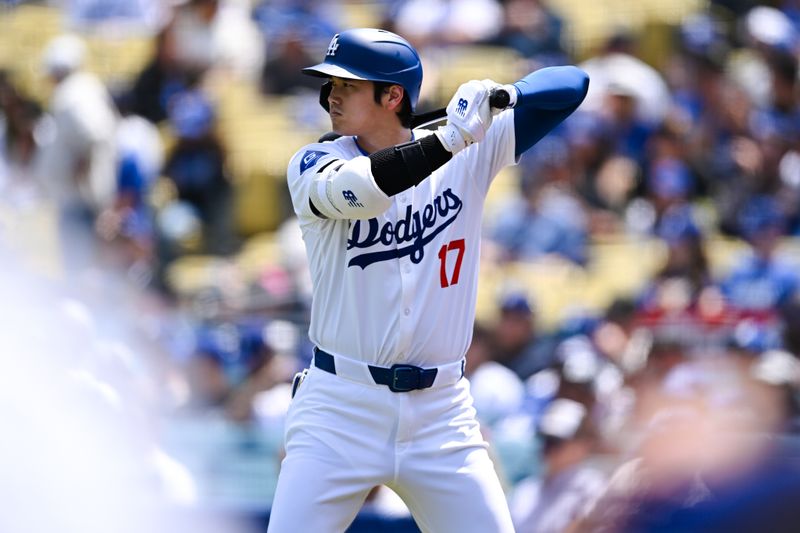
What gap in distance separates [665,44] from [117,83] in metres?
3.53

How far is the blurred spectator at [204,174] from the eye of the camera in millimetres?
8125

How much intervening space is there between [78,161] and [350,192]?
5303mm

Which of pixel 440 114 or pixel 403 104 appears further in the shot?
pixel 440 114

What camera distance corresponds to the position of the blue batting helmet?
11.1ft

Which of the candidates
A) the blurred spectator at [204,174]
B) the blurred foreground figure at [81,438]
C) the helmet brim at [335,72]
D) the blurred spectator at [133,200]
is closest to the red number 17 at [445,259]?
the helmet brim at [335,72]

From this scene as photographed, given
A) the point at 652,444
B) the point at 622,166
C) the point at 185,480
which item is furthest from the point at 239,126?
the point at 652,444

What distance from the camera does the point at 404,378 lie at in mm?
3354

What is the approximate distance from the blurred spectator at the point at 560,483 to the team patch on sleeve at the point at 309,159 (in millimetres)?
2423

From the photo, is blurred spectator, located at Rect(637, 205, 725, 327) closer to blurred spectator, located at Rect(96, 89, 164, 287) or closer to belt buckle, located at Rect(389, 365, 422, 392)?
blurred spectator, located at Rect(96, 89, 164, 287)

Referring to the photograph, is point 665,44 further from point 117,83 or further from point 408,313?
point 408,313

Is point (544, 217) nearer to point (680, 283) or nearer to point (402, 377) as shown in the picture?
point (680, 283)

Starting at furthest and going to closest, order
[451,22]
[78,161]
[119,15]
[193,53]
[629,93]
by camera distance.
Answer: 1. [119,15]
2. [193,53]
3. [451,22]
4. [78,161]
5. [629,93]

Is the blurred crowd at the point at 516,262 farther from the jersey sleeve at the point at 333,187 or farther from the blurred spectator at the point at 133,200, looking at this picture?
the jersey sleeve at the point at 333,187

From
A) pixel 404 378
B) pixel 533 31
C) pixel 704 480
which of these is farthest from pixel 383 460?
pixel 533 31
